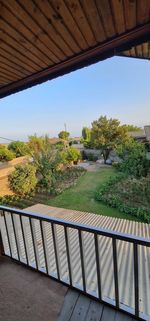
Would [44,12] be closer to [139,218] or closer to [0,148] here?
[139,218]

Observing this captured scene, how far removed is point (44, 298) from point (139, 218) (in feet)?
21.2

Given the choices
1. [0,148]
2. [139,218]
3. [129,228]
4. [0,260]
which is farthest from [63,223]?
[0,148]

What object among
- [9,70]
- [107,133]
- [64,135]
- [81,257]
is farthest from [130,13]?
[64,135]

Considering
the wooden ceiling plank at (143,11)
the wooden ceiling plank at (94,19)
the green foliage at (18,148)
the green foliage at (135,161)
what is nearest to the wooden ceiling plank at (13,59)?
the wooden ceiling plank at (94,19)

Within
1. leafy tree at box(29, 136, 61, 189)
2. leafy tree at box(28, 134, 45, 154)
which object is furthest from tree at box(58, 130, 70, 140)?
leafy tree at box(29, 136, 61, 189)

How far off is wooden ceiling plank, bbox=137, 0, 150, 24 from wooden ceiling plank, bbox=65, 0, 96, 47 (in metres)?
0.38

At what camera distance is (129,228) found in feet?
17.3

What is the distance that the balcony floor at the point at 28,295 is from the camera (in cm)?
165

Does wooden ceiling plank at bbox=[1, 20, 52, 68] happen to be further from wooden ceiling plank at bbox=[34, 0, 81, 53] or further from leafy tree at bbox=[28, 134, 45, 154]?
leafy tree at bbox=[28, 134, 45, 154]

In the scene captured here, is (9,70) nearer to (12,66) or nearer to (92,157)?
(12,66)

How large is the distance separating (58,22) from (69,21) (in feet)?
0.28

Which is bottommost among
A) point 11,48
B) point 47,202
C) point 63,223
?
point 47,202

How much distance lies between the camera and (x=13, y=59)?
187 cm

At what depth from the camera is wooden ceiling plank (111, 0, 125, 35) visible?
4.14ft
